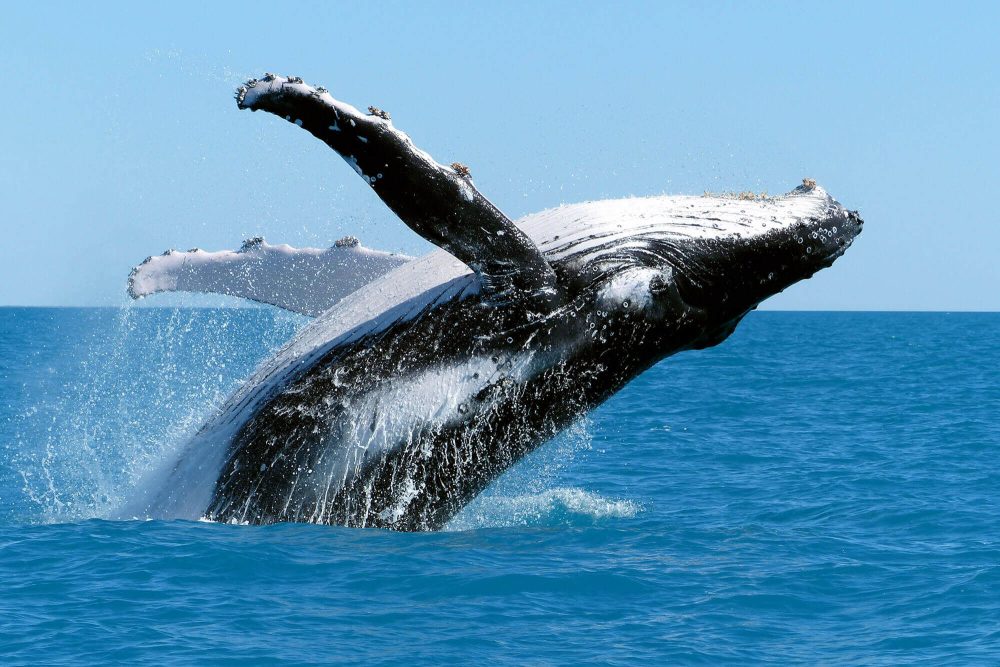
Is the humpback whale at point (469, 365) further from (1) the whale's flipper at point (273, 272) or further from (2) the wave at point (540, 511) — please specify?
(1) the whale's flipper at point (273, 272)

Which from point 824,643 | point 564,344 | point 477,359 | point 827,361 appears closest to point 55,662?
point 477,359

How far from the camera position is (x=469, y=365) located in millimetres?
7898

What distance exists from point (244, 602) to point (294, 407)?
133cm

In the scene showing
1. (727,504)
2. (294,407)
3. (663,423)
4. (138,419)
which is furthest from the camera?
(663,423)

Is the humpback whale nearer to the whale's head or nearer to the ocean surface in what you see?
the whale's head

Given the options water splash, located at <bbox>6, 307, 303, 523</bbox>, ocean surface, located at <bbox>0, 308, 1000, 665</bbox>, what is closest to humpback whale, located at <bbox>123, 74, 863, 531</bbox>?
ocean surface, located at <bbox>0, 308, 1000, 665</bbox>

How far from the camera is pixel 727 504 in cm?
1319

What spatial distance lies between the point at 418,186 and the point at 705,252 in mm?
2255

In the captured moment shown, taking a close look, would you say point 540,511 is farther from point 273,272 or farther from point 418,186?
point 418,186

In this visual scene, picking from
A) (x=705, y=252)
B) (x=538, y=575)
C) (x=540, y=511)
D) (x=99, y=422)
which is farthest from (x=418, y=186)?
(x=99, y=422)

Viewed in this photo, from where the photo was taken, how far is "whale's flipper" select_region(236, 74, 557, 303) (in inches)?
270

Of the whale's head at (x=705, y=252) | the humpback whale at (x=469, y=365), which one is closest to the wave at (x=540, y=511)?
the humpback whale at (x=469, y=365)

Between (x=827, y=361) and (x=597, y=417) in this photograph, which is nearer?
(x=597, y=417)

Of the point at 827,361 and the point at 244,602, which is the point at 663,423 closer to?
the point at 244,602
